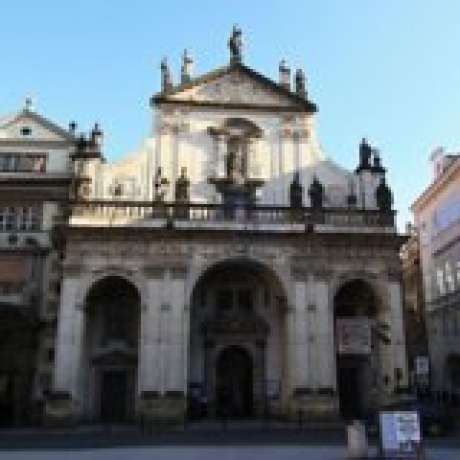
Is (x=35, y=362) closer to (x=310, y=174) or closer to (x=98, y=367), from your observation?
(x=98, y=367)

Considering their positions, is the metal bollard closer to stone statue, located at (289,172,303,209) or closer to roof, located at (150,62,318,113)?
stone statue, located at (289,172,303,209)

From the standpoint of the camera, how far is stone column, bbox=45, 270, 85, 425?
31359 mm

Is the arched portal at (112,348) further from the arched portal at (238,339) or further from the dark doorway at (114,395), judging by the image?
the arched portal at (238,339)

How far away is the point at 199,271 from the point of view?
33938 millimetres

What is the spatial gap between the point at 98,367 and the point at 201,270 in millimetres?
6909

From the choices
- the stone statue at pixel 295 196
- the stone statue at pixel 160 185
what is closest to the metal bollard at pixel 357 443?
the stone statue at pixel 295 196

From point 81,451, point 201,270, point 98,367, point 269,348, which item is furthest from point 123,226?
point 81,451

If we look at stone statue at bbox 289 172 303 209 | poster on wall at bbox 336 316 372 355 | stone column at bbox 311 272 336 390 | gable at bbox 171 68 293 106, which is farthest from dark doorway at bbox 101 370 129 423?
poster on wall at bbox 336 316 372 355

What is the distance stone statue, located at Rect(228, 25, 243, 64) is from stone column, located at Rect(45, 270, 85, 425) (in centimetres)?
1489

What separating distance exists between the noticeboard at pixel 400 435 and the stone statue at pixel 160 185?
66.8 ft

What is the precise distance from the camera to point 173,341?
32.8m

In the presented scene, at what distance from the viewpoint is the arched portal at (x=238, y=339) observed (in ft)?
115

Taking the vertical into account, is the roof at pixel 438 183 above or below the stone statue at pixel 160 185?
above

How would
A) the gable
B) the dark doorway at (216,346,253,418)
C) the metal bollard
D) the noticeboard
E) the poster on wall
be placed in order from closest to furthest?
the noticeboard < the metal bollard < the poster on wall < the dark doorway at (216,346,253,418) < the gable
